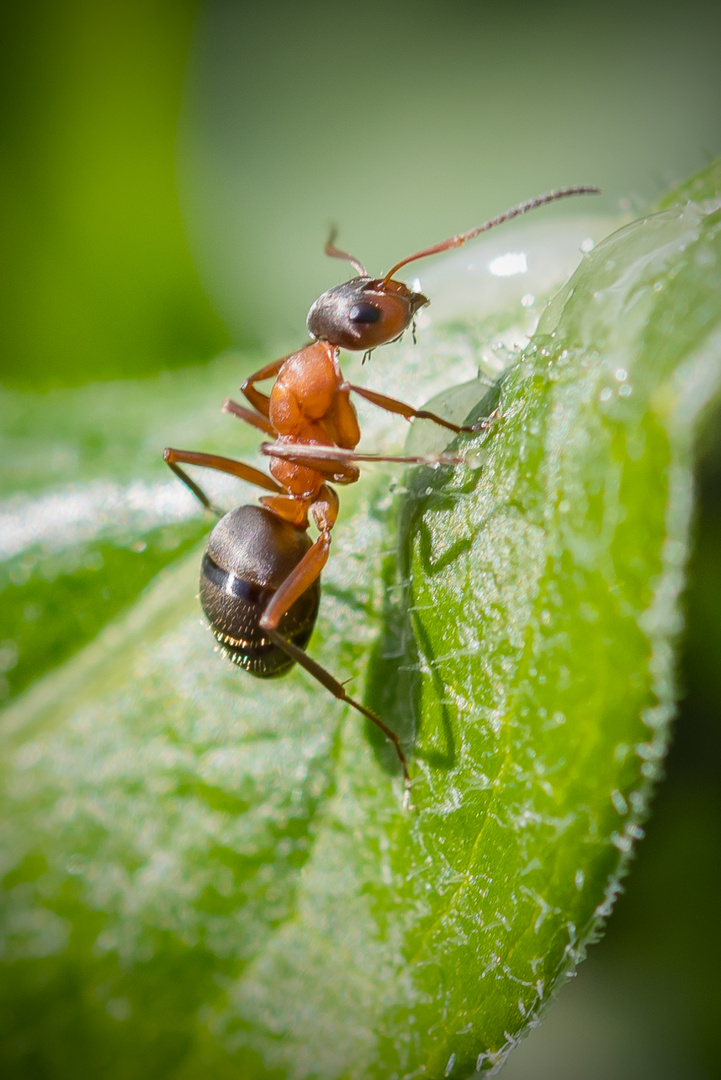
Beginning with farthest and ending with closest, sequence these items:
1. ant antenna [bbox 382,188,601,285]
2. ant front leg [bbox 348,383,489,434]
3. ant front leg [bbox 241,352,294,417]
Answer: ant front leg [bbox 241,352,294,417], ant antenna [bbox 382,188,601,285], ant front leg [bbox 348,383,489,434]

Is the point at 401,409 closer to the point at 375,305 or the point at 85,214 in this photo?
the point at 375,305

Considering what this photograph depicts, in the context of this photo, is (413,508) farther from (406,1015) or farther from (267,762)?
(406,1015)

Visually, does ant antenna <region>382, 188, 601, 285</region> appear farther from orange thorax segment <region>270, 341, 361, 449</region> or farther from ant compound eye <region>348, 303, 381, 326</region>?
orange thorax segment <region>270, 341, 361, 449</region>

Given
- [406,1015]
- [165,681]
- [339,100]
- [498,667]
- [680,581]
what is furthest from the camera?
[339,100]

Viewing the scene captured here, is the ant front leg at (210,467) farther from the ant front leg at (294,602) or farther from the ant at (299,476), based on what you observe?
the ant front leg at (294,602)

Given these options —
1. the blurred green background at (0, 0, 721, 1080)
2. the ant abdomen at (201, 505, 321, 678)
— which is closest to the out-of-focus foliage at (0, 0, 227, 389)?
the blurred green background at (0, 0, 721, 1080)

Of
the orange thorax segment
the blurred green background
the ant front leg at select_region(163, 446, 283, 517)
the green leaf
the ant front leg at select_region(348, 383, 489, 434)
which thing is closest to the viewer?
the green leaf

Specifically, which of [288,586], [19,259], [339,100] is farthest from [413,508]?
[339,100]
